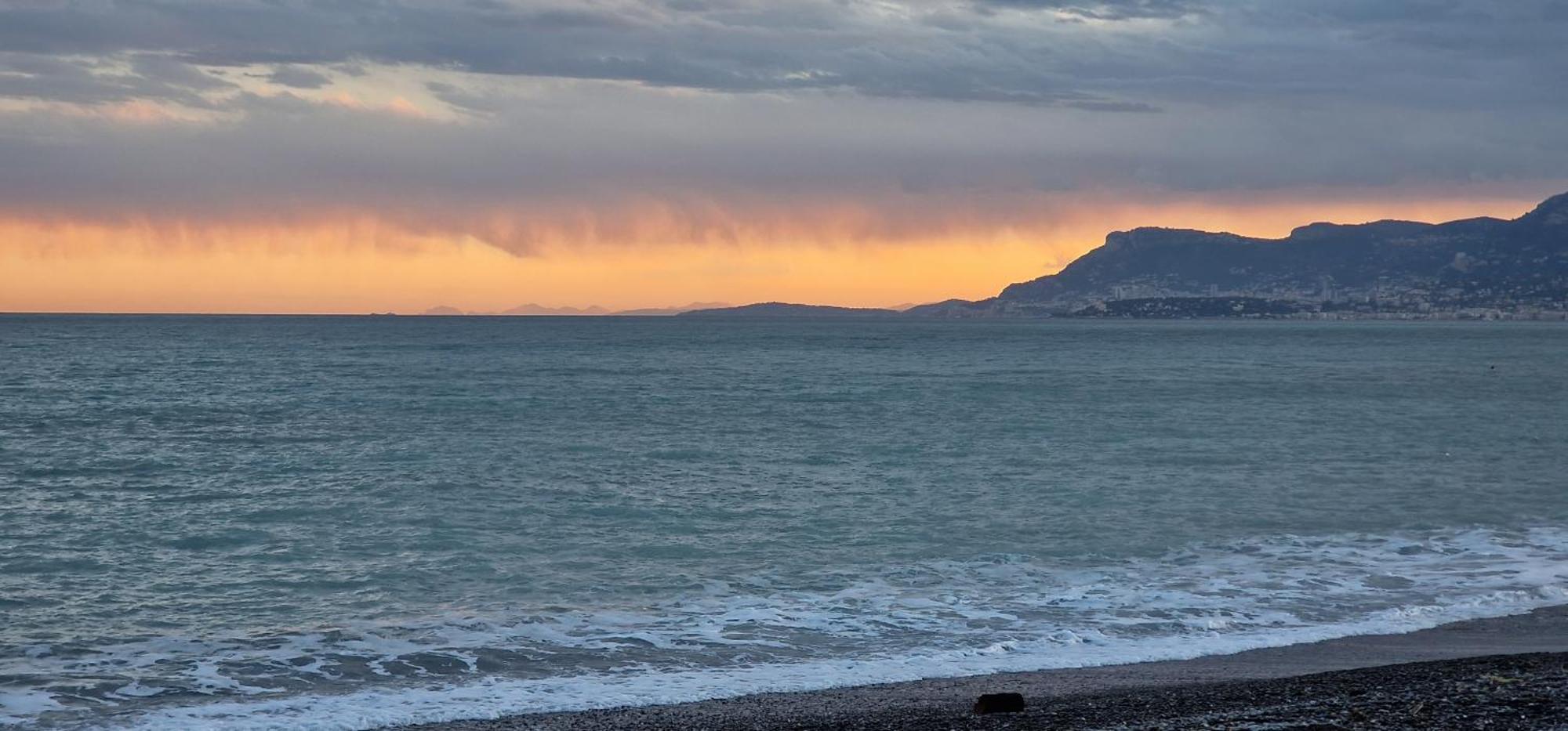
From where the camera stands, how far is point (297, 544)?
21.2 meters

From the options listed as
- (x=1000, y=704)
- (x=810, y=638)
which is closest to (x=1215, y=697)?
(x=1000, y=704)

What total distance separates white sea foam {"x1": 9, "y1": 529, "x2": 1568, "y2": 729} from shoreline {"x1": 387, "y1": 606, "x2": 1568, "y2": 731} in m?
0.51

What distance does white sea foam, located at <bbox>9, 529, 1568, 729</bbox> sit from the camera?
1247 cm

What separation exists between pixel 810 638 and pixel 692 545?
6.46 m

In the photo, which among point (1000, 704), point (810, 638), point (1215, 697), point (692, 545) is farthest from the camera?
point (692, 545)

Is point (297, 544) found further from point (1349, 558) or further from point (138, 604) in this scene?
point (1349, 558)

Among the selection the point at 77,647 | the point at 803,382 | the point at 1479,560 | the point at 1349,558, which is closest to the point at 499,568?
the point at 77,647

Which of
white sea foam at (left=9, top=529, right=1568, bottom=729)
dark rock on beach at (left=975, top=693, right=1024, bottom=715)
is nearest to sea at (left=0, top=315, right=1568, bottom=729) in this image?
white sea foam at (left=9, top=529, right=1568, bottom=729)

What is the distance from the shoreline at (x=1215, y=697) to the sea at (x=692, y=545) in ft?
1.85

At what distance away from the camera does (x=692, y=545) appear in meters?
21.2

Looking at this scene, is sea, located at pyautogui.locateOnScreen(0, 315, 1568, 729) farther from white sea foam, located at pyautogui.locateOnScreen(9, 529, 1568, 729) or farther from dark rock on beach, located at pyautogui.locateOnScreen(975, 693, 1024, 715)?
dark rock on beach, located at pyautogui.locateOnScreen(975, 693, 1024, 715)

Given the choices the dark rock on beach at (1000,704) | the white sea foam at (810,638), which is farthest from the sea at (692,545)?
the dark rock on beach at (1000,704)

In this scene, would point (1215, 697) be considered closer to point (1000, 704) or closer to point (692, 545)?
point (1000, 704)

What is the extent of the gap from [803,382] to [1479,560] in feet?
177
